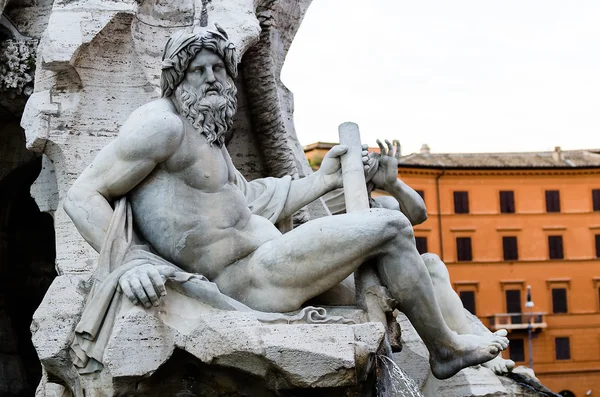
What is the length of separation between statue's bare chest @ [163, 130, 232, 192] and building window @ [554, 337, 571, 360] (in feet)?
106

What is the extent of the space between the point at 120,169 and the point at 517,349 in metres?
32.0

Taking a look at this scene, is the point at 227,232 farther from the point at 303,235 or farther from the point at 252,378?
the point at 252,378

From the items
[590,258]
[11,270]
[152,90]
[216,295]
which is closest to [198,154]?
[216,295]

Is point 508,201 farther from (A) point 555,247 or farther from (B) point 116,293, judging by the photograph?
(B) point 116,293

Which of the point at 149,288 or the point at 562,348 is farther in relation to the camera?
the point at 562,348

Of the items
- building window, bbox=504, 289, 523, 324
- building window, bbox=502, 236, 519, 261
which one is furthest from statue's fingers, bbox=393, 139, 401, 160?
building window, bbox=502, 236, 519, 261

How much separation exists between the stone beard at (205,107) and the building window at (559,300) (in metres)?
32.3

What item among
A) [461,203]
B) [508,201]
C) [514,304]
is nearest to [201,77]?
[461,203]

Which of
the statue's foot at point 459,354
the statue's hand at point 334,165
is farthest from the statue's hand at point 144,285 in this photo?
the statue's foot at point 459,354

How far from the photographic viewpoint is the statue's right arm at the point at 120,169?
17.7 ft

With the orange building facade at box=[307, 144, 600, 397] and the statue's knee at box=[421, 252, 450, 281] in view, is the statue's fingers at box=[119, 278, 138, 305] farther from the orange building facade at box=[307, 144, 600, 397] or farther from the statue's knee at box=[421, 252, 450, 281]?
the orange building facade at box=[307, 144, 600, 397]

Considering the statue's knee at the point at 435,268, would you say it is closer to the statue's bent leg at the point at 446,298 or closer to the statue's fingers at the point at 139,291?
the statue's bent leg at the point at 446,298

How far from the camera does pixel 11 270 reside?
30.7 feet

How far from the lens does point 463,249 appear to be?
36.3 meters
